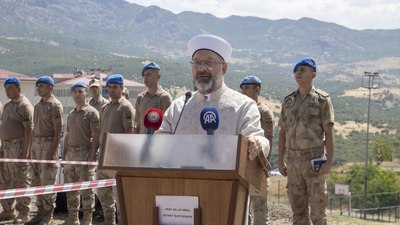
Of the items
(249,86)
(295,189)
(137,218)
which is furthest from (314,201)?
(137,218)

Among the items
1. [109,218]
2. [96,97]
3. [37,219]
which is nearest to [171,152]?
[109,218]

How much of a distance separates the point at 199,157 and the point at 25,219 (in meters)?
7.28

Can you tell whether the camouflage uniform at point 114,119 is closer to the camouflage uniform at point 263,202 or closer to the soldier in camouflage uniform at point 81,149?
the soldier in camouflage uniform at point 81,149

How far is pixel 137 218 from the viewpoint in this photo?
3.08 m

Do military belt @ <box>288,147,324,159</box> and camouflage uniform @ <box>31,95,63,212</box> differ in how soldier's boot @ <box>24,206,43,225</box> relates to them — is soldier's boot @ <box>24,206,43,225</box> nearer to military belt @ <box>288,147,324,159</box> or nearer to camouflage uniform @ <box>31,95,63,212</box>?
camouflage uniform @ <box>31,95,63,212</box>

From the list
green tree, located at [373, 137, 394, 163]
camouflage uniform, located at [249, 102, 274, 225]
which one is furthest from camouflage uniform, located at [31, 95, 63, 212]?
green tree, located at [373, 137, 394, 163]

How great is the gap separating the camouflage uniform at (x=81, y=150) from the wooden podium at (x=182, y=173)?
5932 mm

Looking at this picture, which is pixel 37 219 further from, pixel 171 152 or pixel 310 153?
pixel 171 152

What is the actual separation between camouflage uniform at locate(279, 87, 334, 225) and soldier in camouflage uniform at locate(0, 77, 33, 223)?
13.3 feet

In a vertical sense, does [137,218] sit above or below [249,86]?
below

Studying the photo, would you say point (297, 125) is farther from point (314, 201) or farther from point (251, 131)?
point (251, 131)

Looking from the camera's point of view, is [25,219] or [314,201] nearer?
[314,201]

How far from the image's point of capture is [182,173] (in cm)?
287

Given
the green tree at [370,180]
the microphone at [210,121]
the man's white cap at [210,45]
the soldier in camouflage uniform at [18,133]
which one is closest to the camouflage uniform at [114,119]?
the soldier in camouflage uniform at [18,133]
